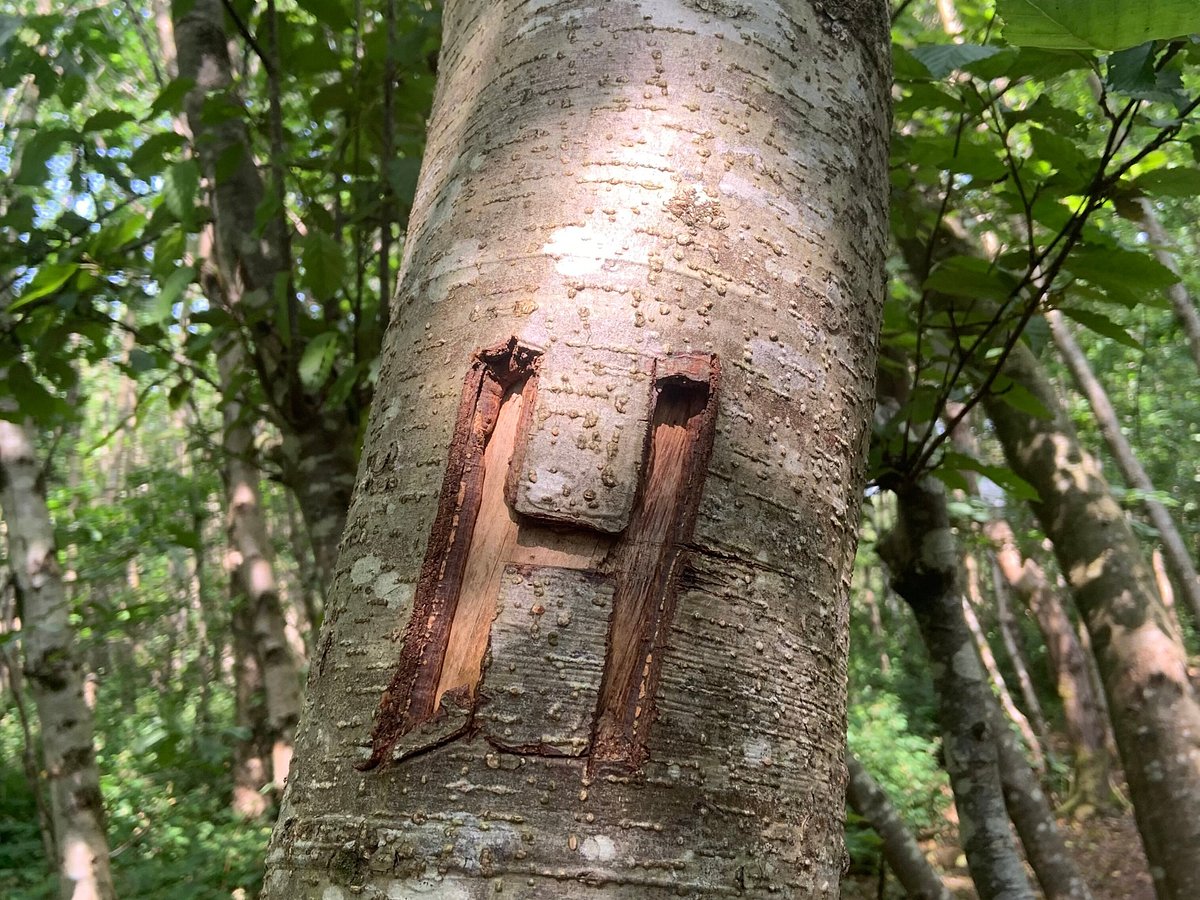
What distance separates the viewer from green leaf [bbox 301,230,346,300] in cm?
200

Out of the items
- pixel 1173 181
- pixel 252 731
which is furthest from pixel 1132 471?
pixel 252 731

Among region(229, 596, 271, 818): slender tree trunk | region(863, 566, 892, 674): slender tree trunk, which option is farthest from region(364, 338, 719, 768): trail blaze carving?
region(863, 566, 892, 674): slender tree trunk

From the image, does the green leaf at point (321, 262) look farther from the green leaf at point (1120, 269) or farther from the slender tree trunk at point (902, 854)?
the slender tree trunk at point (902, 854)

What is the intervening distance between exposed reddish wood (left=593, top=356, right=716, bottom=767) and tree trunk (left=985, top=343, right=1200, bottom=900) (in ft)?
6.77

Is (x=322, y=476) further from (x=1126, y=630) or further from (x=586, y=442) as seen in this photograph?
(x=1126, y=630)

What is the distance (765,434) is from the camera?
74 centimetres

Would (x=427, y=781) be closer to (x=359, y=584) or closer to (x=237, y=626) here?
(x=359, y=584)

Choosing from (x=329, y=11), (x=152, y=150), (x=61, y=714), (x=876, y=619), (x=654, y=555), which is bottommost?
(x=61, y=714)

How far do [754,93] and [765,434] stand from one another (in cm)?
37

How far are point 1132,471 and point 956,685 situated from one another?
621 cm

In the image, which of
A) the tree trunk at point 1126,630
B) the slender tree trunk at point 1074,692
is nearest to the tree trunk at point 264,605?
the tree trunk at point 1126,630

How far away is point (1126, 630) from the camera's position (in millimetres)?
2844

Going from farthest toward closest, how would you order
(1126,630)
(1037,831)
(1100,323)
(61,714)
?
(61,714), (1126,630), (1037,831), (1100,323)

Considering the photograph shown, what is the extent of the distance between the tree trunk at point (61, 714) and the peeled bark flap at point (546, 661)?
12.4 feet
